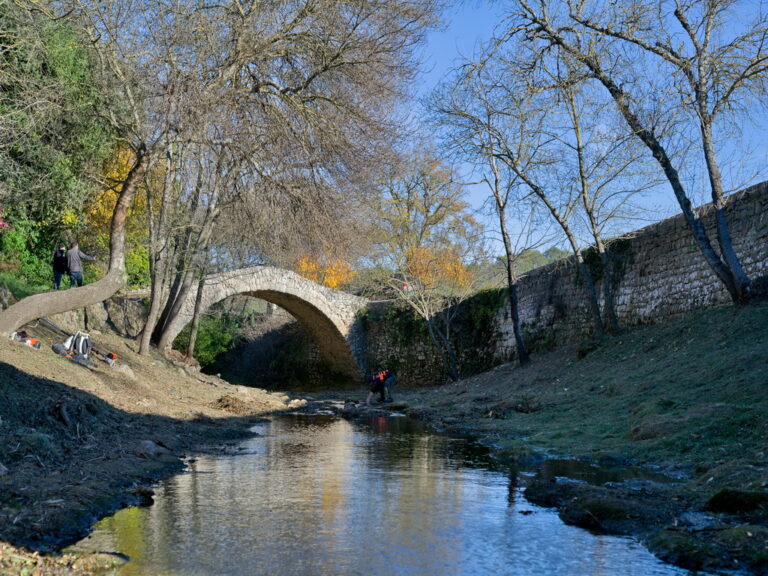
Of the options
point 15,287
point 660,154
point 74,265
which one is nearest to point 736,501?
point 660,154

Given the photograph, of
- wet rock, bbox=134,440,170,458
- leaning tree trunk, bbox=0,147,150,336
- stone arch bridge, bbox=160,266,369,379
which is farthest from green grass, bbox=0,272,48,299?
stone arch bridge, bbox=160,266,369,379

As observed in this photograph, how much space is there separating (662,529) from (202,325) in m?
22.3

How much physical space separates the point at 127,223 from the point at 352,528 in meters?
15.5

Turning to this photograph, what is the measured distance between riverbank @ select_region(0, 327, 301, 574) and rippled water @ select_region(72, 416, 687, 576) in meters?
0.22

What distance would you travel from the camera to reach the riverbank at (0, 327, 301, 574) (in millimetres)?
4051

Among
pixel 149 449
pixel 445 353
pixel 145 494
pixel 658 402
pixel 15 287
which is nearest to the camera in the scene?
pixel 145 494

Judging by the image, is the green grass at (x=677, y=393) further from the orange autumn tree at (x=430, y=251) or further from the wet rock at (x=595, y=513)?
the orange autumn tree at (x=430, y=251)

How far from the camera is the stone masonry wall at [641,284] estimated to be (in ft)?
41.2

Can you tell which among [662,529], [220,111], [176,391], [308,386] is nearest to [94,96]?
[220,111]

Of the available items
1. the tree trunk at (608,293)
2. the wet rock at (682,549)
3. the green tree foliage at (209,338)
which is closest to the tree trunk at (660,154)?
the tree trunk at (608,293)

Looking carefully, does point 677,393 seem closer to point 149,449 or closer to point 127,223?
point 149,449

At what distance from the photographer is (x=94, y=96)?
1175 cm

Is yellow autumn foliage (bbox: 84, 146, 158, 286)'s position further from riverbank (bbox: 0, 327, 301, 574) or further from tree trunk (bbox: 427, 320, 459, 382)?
tree trunk (bbox: 427, 320, 459, 382)

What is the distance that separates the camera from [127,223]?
18562 mm
